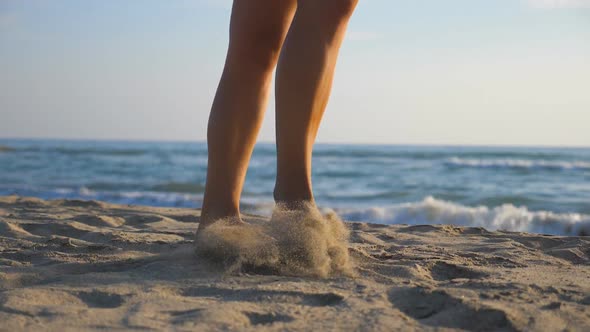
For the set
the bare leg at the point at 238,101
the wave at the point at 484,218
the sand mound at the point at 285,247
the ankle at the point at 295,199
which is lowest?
the wave at the point at 484,218

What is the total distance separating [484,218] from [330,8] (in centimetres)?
309

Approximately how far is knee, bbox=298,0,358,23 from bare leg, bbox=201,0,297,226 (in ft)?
0.51

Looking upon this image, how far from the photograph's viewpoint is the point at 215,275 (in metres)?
1.38

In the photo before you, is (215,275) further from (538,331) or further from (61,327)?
(538,331)

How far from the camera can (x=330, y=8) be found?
1.50m

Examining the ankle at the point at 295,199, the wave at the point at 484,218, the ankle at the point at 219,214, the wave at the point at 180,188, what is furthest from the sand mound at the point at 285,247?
the wave at the point at 180,188

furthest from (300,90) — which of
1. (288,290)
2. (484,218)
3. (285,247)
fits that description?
(484,218)

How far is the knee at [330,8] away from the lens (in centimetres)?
149

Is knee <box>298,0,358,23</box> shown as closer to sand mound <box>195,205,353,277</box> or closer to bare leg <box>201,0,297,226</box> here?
bare leg <box>201,0,297,226</box>

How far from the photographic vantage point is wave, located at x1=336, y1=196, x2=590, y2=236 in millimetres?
3854

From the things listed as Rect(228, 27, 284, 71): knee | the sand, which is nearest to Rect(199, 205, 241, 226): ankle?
the sand

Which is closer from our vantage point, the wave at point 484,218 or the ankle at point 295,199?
the ankle at point 295,199

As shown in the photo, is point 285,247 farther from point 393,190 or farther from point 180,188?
point 393,190

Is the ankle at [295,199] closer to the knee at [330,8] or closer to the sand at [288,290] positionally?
the sand at [288,290]
